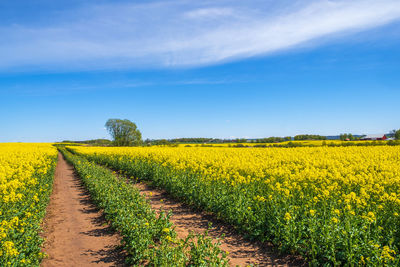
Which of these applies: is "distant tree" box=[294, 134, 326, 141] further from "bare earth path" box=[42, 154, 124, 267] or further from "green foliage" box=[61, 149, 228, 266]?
"green foliage" box=[61, 149, 228, 266]

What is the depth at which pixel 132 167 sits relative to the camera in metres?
20.2

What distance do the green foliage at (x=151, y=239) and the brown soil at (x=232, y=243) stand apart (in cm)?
46

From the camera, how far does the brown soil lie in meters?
6.36

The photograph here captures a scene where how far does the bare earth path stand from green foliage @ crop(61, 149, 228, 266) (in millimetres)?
464

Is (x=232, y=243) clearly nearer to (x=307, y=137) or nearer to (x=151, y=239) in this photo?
(x=151, y=239)

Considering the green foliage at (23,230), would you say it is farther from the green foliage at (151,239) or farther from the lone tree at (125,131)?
the lone tree at (125,131)

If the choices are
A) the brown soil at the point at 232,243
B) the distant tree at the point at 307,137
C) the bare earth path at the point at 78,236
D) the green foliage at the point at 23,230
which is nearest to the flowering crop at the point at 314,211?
the brown soil at the point at 232,243

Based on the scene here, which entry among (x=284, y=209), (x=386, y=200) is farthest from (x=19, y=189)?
(x=386, y=200)

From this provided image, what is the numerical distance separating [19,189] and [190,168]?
29.6 ft

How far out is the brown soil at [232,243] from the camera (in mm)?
6355

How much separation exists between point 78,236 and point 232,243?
17.2 ft

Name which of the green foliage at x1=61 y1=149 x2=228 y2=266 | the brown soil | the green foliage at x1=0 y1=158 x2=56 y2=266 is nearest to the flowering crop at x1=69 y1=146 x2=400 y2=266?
the brown soil

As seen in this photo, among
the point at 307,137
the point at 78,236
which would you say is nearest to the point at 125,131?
the point at 307,137

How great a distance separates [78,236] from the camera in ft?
27.6
